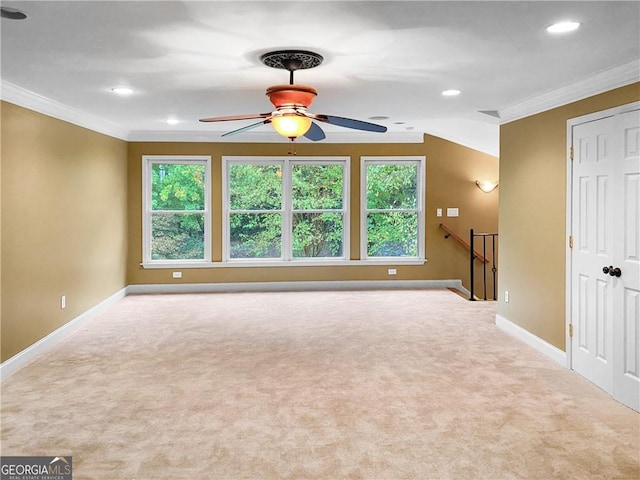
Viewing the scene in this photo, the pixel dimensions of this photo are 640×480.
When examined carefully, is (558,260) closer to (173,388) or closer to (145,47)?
(173,388)

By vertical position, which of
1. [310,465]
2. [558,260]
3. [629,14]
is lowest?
[310,465]

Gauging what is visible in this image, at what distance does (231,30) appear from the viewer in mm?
3107

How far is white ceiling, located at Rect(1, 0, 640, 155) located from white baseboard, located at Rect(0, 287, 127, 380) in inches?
86.4

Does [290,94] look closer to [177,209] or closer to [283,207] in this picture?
[283,207]

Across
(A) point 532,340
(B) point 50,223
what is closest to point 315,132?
(B) point 50,223

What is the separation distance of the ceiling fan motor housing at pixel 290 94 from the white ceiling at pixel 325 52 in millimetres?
216

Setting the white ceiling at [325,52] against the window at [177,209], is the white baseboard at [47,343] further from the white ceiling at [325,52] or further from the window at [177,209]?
the white ceiling at [325,52]

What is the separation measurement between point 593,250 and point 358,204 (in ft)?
15.1

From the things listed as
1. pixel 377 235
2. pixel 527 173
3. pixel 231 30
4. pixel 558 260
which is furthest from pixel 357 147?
pixel 231 30

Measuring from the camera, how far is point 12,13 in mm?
2766

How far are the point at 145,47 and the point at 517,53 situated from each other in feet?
7.97

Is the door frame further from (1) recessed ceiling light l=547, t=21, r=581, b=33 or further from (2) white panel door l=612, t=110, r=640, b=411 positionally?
(1) recessed ceiling light l=547, t=21, r=581, b=33

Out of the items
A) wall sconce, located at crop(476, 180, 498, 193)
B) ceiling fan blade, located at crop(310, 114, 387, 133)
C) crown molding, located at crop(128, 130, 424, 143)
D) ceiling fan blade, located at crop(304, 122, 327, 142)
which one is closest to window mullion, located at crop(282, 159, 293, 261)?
crown molding, located at crop(128, 130, 424, 143)

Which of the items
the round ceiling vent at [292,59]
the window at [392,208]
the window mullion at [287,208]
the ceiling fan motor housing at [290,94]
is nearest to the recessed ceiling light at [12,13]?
the round ceiling vent at [292,59]
